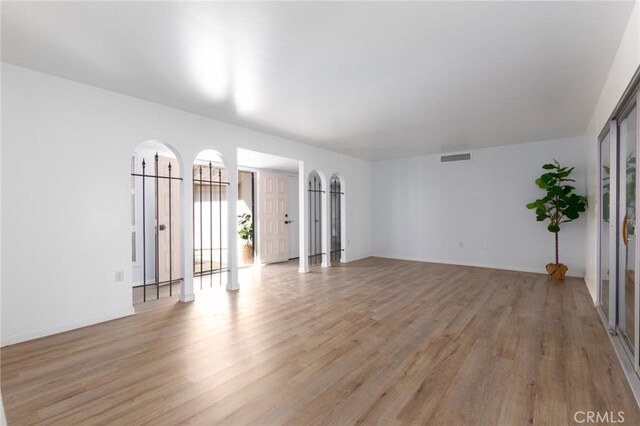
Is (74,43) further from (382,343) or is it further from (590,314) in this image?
(590,314)

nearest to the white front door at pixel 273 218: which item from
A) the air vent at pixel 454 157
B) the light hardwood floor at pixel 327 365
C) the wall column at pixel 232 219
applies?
the wall column at pixel 232 219

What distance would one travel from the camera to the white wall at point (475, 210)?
19.0ft

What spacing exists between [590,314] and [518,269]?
2.75m

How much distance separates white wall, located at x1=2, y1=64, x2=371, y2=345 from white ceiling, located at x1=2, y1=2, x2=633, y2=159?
27cm

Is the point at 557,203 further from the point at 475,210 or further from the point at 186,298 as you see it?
the point at 186,298

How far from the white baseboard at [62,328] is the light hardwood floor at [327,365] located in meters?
0.09

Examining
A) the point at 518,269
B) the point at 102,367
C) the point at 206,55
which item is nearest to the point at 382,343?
the point at 102,367

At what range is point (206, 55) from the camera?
2.63 m

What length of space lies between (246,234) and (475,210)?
17.0ft

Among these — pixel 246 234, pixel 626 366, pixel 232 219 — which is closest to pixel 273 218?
pixel 246 234

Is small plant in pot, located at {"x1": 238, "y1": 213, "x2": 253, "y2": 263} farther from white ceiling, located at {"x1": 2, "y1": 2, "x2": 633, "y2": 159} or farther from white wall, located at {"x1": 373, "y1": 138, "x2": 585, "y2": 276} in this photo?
white ceiling, located at {"x1": 2, "y1": 2, "x2": 633, "y2": 159}

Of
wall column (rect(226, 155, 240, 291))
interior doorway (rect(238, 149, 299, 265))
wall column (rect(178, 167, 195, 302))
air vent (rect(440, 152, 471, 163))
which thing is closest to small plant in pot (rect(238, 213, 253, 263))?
interior doorway (rect(238, 149, 299, 265))

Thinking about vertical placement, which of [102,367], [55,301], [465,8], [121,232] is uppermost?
[465,8]

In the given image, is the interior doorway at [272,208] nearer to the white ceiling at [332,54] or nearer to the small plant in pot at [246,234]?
the small plant in pot at [246,234]
